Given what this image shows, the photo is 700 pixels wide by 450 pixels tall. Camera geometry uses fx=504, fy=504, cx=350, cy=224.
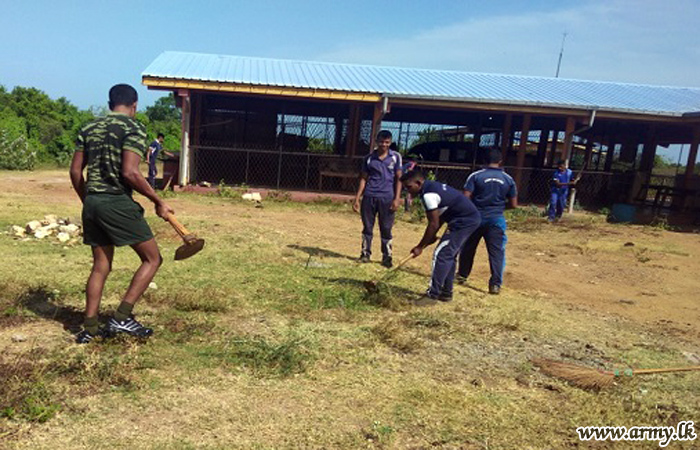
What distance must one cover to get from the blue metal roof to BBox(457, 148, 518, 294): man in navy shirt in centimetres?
830

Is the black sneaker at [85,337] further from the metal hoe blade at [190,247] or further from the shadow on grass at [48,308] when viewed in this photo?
the metal hoe blade at [190,247]

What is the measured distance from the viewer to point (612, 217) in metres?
13.9

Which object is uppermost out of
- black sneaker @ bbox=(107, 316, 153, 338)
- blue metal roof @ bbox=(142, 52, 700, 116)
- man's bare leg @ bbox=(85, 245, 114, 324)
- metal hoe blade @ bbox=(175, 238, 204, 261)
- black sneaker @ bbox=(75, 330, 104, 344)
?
blue metal roof @ bbox=(142, 52, 700, 116)

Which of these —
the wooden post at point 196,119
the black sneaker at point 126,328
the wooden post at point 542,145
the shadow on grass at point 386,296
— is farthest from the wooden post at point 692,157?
the black sneaker at point 126,328

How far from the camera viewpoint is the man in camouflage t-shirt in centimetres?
326

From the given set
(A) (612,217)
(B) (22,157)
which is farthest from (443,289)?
(B) (22,157)

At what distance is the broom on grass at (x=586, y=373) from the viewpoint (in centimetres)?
339

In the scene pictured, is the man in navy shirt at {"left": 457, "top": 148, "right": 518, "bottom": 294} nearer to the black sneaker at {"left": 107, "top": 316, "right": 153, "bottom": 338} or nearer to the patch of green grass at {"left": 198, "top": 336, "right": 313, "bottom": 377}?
the patch of green grass at {"left": 198, "top": 336, "right": 313, "bottom": 377}

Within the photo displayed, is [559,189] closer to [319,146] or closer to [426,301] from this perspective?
[319,146]

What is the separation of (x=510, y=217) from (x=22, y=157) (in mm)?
17491

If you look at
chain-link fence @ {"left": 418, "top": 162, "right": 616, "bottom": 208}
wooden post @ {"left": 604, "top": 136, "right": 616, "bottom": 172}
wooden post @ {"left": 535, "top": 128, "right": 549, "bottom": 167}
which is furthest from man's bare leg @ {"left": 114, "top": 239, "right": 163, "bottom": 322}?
wooden post @ {"left": 604, "top": 136, "right": 616, "bottom": 172}

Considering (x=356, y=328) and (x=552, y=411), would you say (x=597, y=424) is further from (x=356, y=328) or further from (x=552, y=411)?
(x=356, y=328)

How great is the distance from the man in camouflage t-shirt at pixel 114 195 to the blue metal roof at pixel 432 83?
10.1 meters

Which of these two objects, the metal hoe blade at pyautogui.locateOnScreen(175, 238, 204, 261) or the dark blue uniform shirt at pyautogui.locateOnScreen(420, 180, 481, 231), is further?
the dark blue uniform shirt at pyautogui.locateOnScreen(420, 180, 481, 231)
